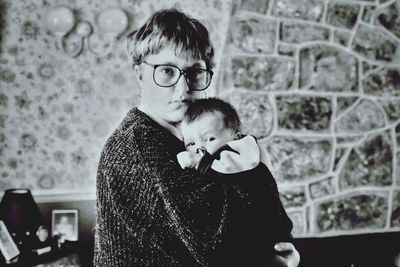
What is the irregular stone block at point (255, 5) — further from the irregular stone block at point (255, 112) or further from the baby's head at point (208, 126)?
the baby's head at point (208, 126)

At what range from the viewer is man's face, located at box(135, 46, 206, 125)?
127 cm

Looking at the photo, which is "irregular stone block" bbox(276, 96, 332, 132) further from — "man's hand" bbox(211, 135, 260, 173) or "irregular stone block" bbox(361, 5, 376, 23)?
"man's hand" bbox(211, 135, 260, 173)

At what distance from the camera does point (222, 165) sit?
1.20m

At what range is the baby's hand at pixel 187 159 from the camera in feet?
3.70

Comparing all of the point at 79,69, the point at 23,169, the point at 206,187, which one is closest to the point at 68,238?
the point at 23,169

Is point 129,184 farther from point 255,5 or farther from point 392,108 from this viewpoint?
point 392,108

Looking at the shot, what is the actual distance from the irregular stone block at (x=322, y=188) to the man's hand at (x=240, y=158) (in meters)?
1.71

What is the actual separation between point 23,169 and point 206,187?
1821 mm

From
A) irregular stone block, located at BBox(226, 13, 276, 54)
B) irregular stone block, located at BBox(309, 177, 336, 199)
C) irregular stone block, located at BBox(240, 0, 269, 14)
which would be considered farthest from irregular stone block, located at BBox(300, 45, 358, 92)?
irregular stone block, located at BBox(309, 177, 336, 199)

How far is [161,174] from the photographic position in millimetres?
1073

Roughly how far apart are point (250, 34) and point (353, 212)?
134 centimetres

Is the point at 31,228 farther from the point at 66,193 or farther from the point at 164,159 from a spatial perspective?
the point at 164,159

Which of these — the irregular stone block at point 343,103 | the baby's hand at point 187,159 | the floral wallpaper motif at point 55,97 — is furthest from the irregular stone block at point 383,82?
the baby's hand at point 187,159

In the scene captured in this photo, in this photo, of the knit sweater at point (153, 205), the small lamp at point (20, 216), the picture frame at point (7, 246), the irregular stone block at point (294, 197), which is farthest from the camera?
Answer: the irregular stone block at point (294, 197)
